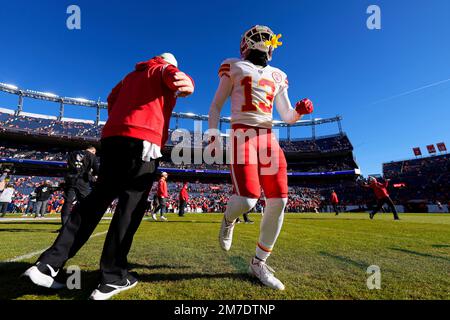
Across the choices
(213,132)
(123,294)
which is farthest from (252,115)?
(123,294)

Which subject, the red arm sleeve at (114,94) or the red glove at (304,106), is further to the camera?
the red glove at (304,106)

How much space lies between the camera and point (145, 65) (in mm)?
2426

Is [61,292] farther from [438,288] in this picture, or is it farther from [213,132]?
[438,288]

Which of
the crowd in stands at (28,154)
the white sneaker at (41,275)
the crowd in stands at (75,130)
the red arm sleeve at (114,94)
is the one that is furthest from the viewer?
the crowd in stands at (75,130)

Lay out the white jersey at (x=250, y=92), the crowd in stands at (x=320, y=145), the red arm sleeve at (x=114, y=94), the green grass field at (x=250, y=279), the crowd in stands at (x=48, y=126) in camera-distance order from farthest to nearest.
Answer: the crowd in stands at (x=320, y=145), the crowd in stands at (x=48, y=126), the white jersey at (x=250, y=92), the red arm sleeve at (x=114, y=94), the green grass field at (x=250, y=279)

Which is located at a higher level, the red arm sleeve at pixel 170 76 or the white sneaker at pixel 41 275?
the red arm sleeve at pixel 170 76

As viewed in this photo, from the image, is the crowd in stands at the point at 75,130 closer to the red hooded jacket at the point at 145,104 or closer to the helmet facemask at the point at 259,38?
the red hooded jacket at the point at 145,104

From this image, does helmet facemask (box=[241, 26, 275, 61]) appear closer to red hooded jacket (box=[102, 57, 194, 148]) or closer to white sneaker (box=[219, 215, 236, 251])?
red hooded jacket (box=[102, 57, 194, 148])

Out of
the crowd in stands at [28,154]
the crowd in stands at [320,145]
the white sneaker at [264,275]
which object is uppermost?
the crowd in stands at [320,145]

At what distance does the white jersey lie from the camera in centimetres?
269

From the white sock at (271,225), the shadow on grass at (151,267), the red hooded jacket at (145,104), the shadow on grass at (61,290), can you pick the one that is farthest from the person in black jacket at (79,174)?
the white sock at (271,225)

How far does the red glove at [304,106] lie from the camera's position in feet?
9.09

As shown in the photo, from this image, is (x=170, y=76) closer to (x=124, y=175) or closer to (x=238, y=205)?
(x=124, y=175)

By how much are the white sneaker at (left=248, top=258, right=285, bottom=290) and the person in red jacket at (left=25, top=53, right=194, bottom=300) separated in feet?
3.52
